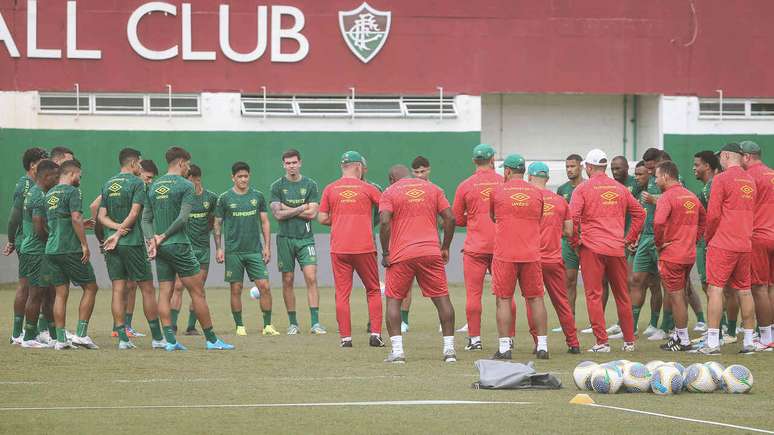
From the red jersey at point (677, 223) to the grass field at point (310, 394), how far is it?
3.68ft

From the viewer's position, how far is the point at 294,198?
16234 millimetres

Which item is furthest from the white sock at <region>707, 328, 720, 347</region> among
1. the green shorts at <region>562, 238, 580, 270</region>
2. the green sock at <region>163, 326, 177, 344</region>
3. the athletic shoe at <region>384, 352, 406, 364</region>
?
the green sock at <region>163, 326, 177, 344</region>

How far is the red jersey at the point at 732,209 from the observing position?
42.6 feet

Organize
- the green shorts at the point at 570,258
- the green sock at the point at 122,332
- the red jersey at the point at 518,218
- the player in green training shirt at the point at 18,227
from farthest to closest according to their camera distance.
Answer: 1. the green shorts at the point at 570,258
2. the player in green training shirt at the point at 18,227
3. the green sock at the point at 122,332
4. the red jersey at the point at 518,218

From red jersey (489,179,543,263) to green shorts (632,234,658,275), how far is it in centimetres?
308

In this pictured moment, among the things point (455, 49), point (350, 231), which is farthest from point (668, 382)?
point (455, 49)

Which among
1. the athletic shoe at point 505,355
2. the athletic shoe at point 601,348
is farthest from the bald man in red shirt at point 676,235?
the athletic shoe at point 505,355

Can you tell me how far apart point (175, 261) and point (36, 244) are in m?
1.70

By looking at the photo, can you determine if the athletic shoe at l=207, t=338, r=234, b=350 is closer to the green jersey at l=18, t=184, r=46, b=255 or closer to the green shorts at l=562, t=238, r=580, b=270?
the green jersey at l=18, t=184, r=46, b=255

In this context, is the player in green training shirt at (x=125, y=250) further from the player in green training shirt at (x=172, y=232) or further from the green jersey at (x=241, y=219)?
the green jersey at (x=241, y=219)

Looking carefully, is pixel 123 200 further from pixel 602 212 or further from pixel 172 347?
pixel 602 212

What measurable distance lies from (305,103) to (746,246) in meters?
14.4

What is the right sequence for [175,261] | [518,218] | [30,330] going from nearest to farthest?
[518,218] → [175,261] → [30,330]

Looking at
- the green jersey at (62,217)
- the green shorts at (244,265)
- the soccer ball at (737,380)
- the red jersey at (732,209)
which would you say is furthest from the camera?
the green shorts at (244,265)
